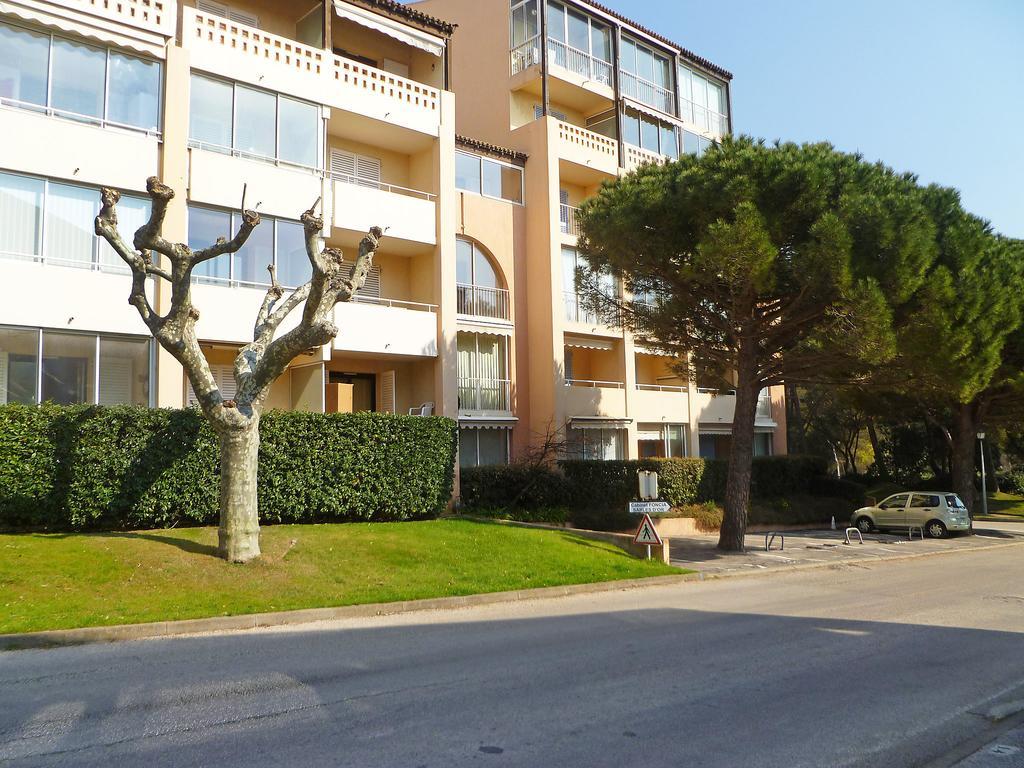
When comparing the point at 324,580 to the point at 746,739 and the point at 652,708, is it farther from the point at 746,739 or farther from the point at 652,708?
the point at 746,739

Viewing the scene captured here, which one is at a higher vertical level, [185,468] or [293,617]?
[185,468]

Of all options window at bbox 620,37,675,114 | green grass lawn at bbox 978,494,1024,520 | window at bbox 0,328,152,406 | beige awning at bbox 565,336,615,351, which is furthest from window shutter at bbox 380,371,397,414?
green grass lawn at bbox 978,494,1024,520

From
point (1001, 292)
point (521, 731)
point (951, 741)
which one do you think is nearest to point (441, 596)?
point (521, 731)

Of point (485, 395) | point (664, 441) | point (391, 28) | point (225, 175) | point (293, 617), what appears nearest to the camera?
point (293, 617)

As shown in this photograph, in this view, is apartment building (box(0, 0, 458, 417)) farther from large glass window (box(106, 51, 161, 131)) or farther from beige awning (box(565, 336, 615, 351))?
beige awning (box(565, 336, 615, 351))

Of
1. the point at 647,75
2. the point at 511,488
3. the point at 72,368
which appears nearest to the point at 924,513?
the point at 511,488

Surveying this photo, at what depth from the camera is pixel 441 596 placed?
1191 cm

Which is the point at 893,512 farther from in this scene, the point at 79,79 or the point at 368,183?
the point at 79,79

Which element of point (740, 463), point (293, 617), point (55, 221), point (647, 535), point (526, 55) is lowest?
point (293, 617)

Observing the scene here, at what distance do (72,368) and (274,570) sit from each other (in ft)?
23.4

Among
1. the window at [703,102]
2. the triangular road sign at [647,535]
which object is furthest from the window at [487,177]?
the triangular road sign at [647,535]

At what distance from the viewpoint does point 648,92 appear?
103 ft

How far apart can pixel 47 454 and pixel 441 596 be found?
7.57 meters

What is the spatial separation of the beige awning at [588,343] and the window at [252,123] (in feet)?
35.2
